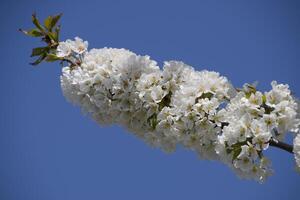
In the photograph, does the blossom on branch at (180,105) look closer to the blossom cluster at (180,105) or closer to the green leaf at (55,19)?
the blossom cluster at (180,105)

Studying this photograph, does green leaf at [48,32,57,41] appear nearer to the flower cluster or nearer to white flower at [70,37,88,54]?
white flower at [70,37,88,54]

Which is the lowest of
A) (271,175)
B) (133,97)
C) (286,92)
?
(271,175)

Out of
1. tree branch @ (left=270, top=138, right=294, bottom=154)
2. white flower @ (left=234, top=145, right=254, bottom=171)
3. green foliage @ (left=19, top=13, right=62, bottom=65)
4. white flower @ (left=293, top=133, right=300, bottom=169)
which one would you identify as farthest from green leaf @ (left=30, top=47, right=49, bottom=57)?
white flower @ (left=293, top=133, right=300, bottom=169)

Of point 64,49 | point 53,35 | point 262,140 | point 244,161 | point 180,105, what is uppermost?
point 53,35

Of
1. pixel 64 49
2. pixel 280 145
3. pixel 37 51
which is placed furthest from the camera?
pixel 37 51

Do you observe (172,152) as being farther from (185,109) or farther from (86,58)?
(86,58)

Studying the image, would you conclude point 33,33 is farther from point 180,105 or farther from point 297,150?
point 297,150

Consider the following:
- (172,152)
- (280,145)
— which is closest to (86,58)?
(172,152)

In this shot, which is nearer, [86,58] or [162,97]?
[162,97]

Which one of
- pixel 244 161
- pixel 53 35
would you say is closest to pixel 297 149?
pixel 244 161
